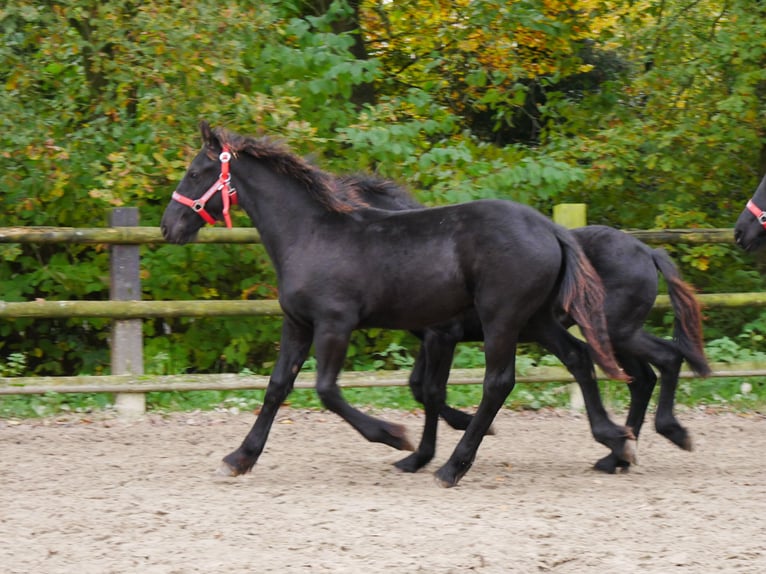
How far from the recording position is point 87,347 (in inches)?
363

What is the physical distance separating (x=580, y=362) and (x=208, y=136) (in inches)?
95.1

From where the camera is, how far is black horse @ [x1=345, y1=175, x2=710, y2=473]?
6.04m

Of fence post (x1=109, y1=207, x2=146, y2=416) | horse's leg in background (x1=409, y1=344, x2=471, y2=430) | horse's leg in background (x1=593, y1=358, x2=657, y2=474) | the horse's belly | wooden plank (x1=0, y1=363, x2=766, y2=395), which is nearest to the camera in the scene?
the horse's belly

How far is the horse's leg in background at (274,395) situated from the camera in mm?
5559

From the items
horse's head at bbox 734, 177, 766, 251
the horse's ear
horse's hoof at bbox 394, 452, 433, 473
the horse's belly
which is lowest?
horse's hoof at bbox 394, 452, 433, 473

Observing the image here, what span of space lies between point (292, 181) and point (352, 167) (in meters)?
3.07

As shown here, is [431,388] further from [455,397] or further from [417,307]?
[455,397]

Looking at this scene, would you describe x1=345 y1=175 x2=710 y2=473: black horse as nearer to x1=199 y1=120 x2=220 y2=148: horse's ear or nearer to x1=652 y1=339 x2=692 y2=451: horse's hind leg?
x1=652 y1=339 x2=692 y2=451: horse's hind leg

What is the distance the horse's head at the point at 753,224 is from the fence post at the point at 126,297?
419cm

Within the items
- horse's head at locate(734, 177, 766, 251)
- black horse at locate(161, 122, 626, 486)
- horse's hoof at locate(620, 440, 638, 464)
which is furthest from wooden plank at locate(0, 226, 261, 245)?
horse's head at locate(734, 177, 766, 251)

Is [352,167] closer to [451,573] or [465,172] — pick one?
[465,172]

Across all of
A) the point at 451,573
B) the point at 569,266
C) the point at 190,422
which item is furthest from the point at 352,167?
the point at 451,573

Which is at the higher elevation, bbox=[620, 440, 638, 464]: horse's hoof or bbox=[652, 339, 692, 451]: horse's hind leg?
bbox=[652, 339, 692, 451]: horse's hind leg

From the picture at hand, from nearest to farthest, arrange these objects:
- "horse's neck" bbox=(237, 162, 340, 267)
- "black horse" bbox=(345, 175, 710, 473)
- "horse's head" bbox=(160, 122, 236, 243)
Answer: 1. "horse's neck" bbox=(237, 162, 340, 267)
2. "horse's head" bbox=(160, 122, 236, 243)
3. "black horse" bbox=(345, 175, 710, 473)
